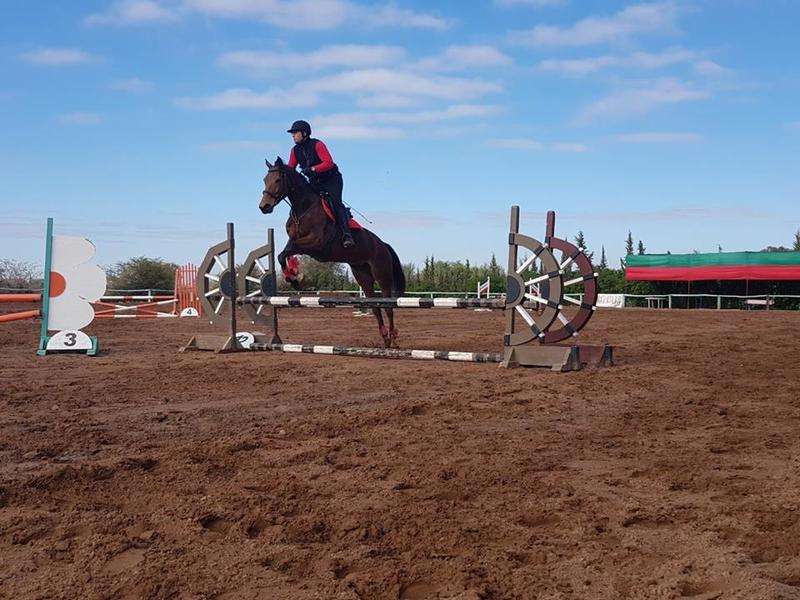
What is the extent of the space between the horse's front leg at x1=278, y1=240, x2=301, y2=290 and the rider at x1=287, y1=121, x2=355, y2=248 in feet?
2.16

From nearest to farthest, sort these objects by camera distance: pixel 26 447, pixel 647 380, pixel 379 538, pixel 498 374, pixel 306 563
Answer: pixel 306 563 < pixel 379 538 < pixel 26 447 < pixel 647 380 < pixel 498 374

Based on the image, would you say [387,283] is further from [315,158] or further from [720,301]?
[720,301]

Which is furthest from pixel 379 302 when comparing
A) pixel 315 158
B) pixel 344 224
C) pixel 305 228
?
pixel 315 158

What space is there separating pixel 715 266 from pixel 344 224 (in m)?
28.3

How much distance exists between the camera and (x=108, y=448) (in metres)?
4.20

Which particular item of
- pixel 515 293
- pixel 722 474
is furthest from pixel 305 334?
pixel 722 474

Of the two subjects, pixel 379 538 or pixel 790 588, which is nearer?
pixel 790 588

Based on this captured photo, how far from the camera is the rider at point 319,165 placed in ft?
29.7

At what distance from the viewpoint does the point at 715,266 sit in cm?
3328

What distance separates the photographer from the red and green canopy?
3153 centimetres

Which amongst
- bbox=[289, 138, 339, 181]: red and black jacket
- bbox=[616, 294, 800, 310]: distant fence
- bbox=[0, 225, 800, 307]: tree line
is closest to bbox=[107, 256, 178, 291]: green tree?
bbox=[0, 225, 800, 307]: tree line

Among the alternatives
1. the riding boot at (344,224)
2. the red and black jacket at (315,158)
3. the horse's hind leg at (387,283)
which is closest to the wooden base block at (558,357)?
the riding boot at (344,224)

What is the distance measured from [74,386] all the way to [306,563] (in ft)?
15.7

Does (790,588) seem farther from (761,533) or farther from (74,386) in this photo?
(74,386)
